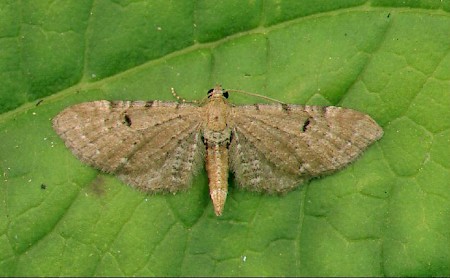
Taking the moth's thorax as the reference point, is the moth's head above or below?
above

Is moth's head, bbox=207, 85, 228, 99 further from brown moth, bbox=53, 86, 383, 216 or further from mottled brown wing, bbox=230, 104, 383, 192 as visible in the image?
mottled brown wing, bbox=230, 104, 383, 192

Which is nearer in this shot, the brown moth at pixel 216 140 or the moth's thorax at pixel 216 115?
the brown moth at pixel 216 140

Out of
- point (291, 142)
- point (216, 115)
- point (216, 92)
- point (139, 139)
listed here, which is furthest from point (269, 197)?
point (139, 139)

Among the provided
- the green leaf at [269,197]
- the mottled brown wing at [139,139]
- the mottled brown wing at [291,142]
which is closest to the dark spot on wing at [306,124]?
the mottled brown wing at [291,142]

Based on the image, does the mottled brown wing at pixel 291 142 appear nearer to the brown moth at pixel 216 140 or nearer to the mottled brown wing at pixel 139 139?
the brown moth at pixel 216 140

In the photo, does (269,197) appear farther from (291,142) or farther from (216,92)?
(216,92)

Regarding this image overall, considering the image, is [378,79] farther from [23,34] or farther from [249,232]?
[23,34]

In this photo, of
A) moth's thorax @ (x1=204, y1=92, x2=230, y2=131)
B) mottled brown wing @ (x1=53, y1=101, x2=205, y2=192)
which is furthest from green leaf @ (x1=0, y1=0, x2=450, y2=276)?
moth's thorax @ (x1=204, y1=92, x2=230, y2=131)
